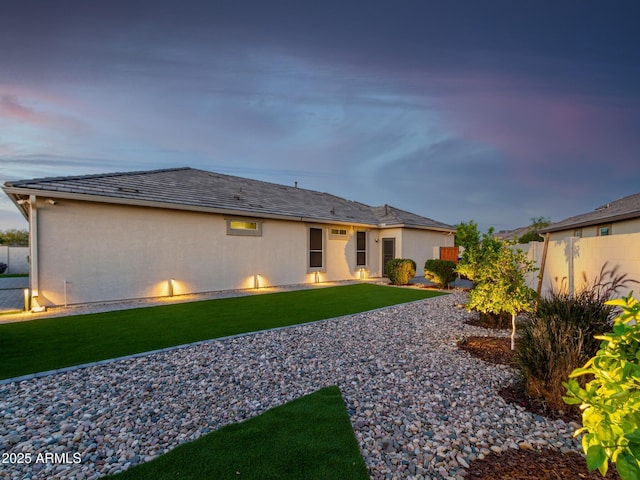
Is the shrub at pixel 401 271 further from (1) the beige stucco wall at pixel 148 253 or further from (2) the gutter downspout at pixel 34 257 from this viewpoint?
(2) the gutter downspout at pixel 34 257

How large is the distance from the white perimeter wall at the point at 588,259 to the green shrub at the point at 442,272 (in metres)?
4.53

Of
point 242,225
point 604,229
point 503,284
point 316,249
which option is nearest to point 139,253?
point 242,225

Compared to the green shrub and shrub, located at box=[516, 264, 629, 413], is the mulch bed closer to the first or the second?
shrub, located at box=[516, 264, 629, 413]

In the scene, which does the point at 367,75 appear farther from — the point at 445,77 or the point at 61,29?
the point at 61,29

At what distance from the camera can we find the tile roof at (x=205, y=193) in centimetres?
886

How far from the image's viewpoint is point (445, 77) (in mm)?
9844

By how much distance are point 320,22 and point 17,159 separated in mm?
15499

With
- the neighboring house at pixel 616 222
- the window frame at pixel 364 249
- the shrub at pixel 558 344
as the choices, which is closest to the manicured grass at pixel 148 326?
the shrub at pixel 558 344

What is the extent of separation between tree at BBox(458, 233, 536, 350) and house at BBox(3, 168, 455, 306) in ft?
28.3

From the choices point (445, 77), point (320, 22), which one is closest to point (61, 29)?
point (320, 22)

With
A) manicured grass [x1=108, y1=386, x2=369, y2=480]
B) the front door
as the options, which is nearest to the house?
the front door

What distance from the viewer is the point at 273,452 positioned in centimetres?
263

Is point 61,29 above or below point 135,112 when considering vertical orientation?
above

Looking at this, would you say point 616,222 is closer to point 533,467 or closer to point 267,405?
point 533,467
